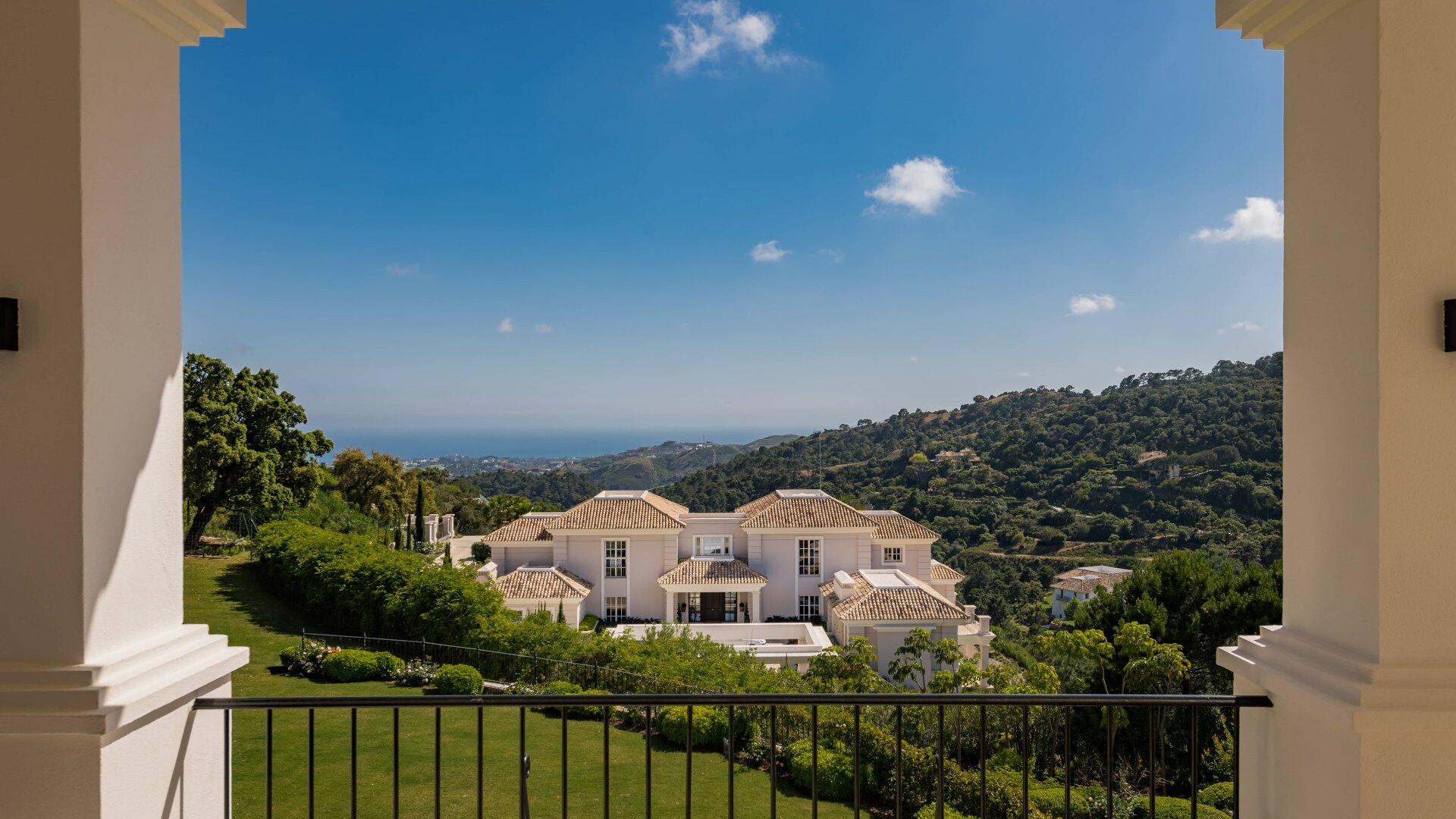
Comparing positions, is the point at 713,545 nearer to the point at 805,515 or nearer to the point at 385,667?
the point at 805,515

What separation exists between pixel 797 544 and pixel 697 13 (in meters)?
15.3

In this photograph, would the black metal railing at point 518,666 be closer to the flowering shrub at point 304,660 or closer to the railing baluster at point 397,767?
the flowering shrub at point 304,660

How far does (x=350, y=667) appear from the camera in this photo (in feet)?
36.7

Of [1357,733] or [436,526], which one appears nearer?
[1357,733]

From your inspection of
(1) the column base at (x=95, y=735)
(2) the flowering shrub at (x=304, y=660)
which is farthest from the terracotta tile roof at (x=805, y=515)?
(1) the column base at (x=95, y=735)

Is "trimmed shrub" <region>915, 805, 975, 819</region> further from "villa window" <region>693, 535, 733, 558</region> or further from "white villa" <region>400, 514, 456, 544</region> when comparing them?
"white villa" <region>400, 514, 456, 544</region>

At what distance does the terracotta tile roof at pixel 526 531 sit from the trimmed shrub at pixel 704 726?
44.3ft

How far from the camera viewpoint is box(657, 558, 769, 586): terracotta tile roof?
20.6 meters

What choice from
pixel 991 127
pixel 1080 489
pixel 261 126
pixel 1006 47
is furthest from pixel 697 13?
pixel 1080 489

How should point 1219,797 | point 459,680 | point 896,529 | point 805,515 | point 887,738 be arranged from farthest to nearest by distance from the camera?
point 896,529 < point 805,515 < point 459,680 < point 887,738 < point 1219,797

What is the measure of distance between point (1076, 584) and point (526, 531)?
57.9 ft

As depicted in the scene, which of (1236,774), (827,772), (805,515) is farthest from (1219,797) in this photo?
(805,515)

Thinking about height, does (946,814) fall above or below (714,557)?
above

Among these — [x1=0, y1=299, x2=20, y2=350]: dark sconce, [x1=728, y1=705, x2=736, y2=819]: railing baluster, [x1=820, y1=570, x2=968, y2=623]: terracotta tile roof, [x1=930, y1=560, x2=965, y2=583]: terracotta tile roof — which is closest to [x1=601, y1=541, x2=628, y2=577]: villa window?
[x1=820, y1=570, x2=968, y2=623]: terracotta tile roof
